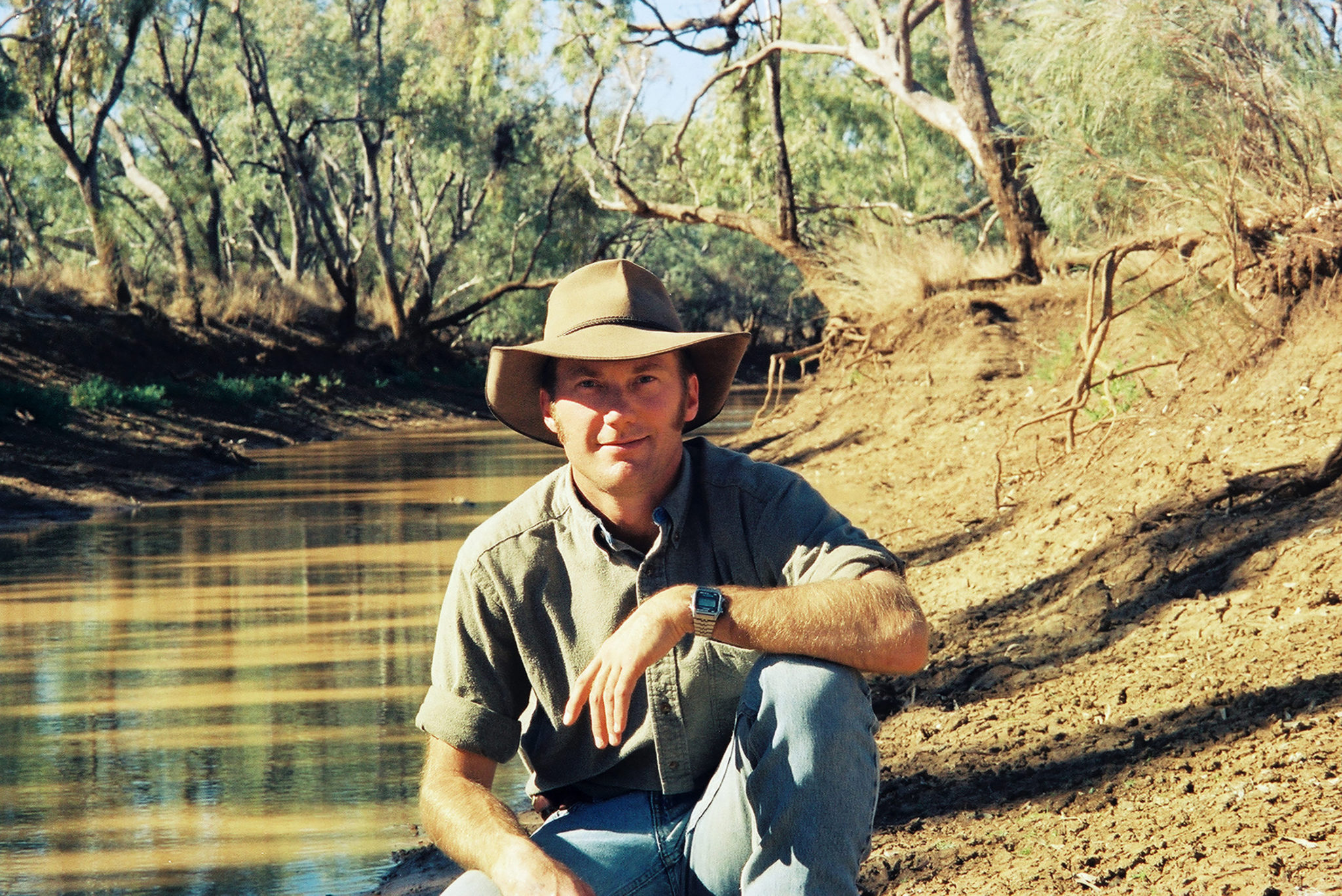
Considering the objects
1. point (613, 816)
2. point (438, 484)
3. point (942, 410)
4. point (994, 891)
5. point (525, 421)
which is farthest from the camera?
point (438, 484)

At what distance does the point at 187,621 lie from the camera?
7953 mm

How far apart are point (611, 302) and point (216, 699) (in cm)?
420

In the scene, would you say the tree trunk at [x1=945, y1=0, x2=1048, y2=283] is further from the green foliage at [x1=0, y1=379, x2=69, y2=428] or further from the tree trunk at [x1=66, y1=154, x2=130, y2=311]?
the tree trunk at [x1=66, y1=154, x2=130, y2=311]

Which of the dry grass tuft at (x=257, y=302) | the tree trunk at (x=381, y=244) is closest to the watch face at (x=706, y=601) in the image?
the dry grass tuft at (x=257, y=302)

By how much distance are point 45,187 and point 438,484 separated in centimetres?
3374

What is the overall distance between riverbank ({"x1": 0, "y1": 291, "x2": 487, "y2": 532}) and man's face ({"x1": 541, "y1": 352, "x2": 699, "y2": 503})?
10.1 metres

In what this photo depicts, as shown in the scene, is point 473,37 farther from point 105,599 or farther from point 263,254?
point 263,254

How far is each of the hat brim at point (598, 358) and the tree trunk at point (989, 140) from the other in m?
10.6

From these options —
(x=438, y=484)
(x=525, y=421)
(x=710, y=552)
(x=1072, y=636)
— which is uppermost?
(x=525, y=421)

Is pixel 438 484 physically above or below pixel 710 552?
below

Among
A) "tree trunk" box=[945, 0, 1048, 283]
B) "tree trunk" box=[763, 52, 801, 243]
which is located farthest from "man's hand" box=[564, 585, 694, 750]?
"tree trunk" box=[763, 52, 801, 243]

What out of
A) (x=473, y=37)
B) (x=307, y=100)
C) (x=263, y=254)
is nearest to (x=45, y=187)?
(x=263, y=254)

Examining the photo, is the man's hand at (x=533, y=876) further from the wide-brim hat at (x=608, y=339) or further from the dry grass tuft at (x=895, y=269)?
the dry grass tuft at (x=895, y=269)

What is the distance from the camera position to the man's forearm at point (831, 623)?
7.91 ft
